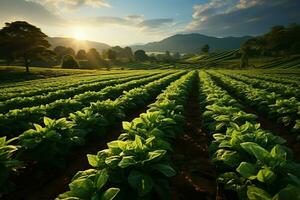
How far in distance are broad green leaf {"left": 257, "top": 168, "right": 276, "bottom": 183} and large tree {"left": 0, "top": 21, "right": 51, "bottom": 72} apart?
44.7m

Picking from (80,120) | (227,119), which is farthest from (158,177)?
(80,120)

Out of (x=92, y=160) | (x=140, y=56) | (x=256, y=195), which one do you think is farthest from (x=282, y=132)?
(x=140, y=56)

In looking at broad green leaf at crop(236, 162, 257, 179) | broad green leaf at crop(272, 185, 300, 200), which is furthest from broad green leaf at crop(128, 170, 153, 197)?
broad green leaf at crop(272, 185, 300, 200)

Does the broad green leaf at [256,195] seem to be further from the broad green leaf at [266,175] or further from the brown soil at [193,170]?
the brown soil at [193,170]

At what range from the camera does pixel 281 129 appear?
9.26m

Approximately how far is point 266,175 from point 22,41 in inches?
1841

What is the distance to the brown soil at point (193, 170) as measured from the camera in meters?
5.00

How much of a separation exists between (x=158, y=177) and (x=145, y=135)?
125 centimetres

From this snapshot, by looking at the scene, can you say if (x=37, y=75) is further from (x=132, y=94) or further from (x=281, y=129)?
(x=281, y=129)

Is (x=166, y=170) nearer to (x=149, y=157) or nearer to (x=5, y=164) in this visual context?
(x=149, y=157)

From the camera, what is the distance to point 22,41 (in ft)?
141

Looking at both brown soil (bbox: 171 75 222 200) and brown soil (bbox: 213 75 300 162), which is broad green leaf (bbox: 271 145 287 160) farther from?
brown soil (bbox: 213 75 300 162)

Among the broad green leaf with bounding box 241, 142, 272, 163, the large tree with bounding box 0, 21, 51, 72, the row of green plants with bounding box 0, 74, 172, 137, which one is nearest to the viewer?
the broad green leaf with bounding box 241, 142, 272, 163

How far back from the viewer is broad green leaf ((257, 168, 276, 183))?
303cm
